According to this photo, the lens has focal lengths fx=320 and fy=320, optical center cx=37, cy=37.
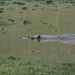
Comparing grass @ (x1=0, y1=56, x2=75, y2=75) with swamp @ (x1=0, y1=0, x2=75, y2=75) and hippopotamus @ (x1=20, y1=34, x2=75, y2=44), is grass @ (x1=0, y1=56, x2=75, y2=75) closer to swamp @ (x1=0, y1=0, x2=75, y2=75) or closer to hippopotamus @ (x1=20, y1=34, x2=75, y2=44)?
swamp @ (x1=0, y1=0, x2=75, y2=75)

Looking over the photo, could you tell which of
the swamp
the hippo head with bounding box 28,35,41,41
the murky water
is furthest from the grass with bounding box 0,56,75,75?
the hippo head with bounding box 28,35,41,41

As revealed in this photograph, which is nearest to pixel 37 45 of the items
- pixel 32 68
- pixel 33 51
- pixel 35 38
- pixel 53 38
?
pixel 35 38

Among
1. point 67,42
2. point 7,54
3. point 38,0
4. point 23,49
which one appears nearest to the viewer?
point 7,54

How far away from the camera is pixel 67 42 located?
1250 centimetres

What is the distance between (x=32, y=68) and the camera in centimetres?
802

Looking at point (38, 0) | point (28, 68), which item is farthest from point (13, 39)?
point (38, 0)

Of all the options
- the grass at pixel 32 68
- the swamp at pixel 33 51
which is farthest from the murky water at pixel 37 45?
the grass at pixel 32 68

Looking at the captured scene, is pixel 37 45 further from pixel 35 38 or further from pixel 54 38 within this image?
pixel 54 38

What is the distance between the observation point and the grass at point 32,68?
7527 mm

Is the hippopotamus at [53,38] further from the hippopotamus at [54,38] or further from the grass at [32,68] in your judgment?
the grass at [32,68]

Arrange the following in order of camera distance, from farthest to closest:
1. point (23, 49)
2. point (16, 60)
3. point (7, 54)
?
point (23, 49), point (7, 54), point (16, 60)

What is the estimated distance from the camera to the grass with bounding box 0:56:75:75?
7527 millimetres

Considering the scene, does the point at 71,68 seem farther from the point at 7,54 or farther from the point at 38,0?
the point at 38,0

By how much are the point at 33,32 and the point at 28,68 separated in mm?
6686
